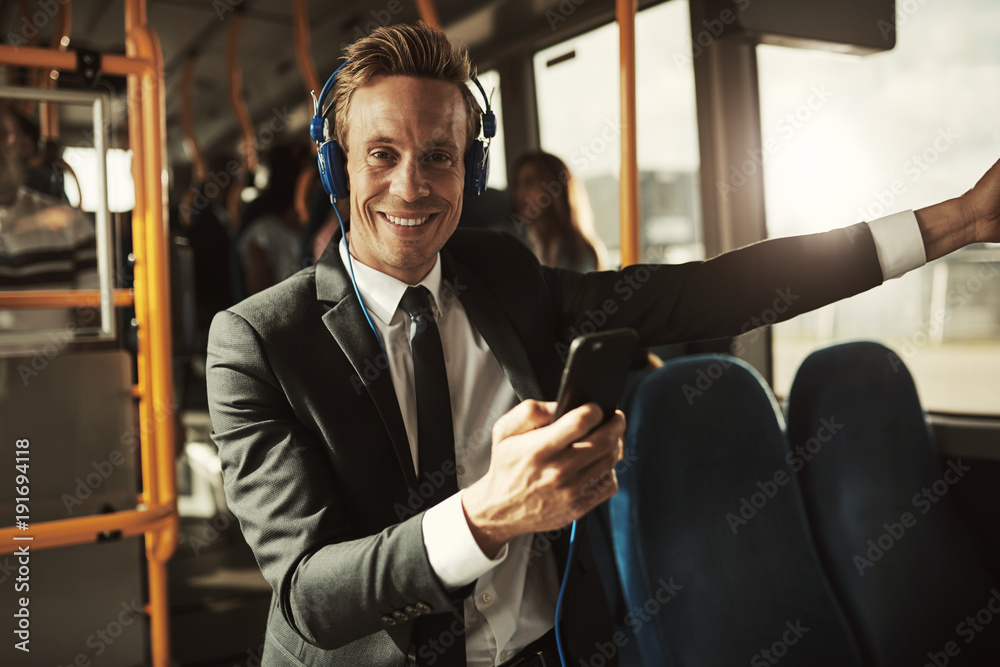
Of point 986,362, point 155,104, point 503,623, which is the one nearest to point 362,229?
point 503,623

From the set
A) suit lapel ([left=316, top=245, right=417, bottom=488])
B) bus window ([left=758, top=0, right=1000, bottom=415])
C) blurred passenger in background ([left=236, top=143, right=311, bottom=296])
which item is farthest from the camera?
blurred passenger in background ([left=236, top=143, right=311, bottom=296])

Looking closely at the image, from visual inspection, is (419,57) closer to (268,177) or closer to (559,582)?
(559,582)

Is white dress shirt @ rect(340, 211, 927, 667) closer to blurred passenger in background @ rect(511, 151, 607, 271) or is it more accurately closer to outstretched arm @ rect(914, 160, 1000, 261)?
outstretched arm @ rect(914, 160, 1000, 261)

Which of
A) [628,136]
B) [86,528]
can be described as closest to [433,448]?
[628,136]

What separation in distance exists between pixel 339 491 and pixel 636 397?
0.93m

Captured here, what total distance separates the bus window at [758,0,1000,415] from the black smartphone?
2.00 metres

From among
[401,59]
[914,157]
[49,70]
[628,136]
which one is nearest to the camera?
[401,59]

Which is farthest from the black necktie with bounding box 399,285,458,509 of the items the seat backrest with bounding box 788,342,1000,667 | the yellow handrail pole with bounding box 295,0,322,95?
the yellow handrail pole with bounding box 295,0,322,95

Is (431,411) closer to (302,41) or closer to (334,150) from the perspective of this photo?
(334,150)

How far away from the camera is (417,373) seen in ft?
3.66

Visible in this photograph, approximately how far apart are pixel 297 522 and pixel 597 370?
1.56 ft

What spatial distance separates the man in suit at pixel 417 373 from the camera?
2.94 ft

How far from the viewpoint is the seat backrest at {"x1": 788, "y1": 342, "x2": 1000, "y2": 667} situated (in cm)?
202

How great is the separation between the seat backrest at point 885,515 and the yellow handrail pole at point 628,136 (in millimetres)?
818
